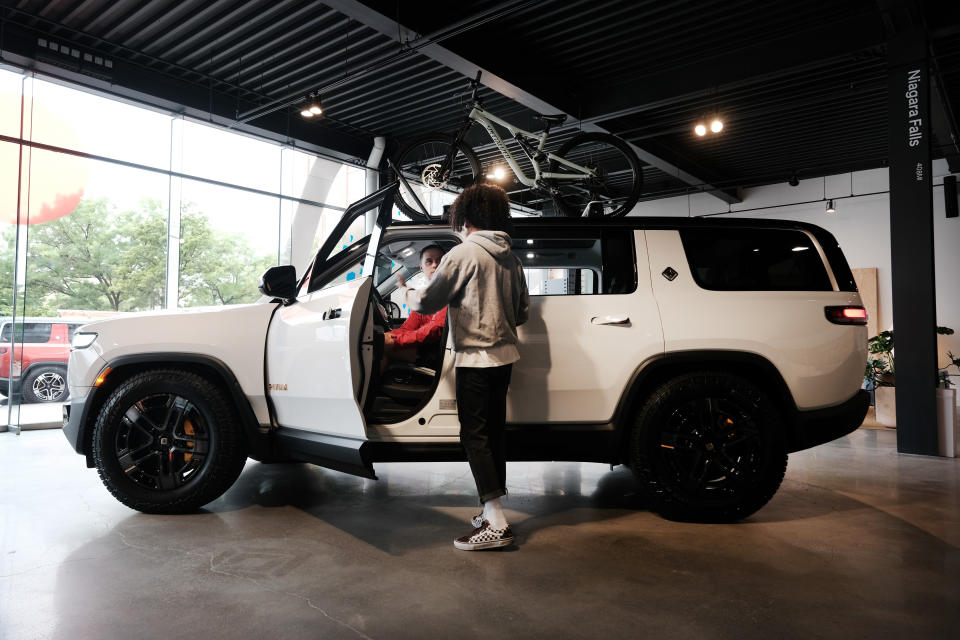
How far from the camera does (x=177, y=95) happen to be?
816 cm

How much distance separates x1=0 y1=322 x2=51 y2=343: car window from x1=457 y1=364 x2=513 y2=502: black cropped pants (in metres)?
6.94

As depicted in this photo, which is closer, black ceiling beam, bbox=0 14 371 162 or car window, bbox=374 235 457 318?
car window, bbox=374 235 457 318

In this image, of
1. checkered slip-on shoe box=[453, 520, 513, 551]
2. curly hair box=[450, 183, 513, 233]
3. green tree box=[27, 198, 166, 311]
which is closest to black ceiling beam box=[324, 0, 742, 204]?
curly hair box=[450, 183, 513, 233]

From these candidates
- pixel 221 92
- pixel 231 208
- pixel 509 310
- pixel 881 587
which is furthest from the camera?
pixel 231 208

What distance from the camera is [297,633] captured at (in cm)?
192

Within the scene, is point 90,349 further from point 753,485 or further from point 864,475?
point 864,475

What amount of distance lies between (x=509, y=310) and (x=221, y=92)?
7.53 metres

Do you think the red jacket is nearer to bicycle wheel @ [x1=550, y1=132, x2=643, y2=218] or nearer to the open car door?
the open car door

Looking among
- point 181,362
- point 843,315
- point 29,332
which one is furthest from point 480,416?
point 29,332

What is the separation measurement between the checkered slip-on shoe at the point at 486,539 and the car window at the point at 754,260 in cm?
158

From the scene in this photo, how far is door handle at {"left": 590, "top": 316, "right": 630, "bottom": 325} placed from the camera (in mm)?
3033

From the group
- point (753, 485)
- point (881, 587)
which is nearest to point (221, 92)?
point (753, 485)

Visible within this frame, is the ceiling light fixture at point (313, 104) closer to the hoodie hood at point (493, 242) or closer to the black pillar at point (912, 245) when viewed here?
the hoodie hood at point (493, 242)

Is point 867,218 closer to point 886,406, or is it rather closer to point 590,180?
point 886,406
